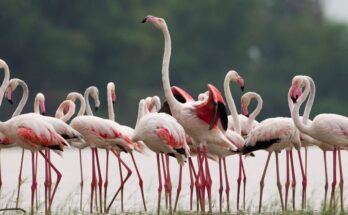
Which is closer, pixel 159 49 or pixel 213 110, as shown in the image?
pixel 213 110

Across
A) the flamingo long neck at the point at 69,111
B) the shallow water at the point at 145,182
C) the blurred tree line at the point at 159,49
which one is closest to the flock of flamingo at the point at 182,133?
the flamingo long neck at the point at 69,111

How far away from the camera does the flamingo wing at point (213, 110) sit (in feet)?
39.4

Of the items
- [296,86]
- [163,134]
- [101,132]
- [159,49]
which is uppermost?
[159,49]

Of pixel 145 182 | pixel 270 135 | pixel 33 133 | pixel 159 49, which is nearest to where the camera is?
pixel 33 133

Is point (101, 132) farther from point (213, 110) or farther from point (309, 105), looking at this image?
point (309, 105)

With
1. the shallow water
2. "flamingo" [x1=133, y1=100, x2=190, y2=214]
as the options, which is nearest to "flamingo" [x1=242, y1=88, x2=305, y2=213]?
the shallow water

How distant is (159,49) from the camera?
152 ft

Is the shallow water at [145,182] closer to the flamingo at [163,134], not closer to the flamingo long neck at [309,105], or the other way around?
the flamingo long neck at [309,105]

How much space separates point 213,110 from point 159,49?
34.2 metres

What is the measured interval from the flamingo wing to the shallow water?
102cm

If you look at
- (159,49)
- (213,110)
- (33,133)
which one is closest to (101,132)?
(33,133)

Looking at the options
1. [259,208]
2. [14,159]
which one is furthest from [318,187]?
[14,159]

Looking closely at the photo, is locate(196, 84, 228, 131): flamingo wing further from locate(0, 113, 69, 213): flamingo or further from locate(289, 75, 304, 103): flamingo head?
locate(0, 113, 69, 213): flamingo

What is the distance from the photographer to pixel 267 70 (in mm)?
48750
